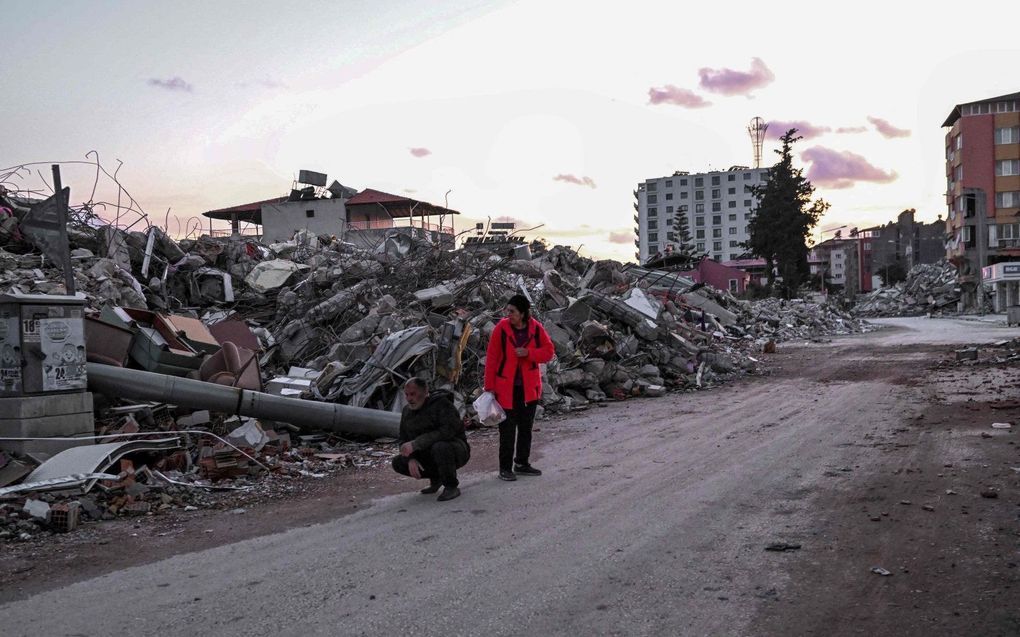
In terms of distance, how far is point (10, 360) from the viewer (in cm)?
682

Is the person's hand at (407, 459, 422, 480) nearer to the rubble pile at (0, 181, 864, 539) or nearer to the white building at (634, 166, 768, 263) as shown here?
the rubble pile at (0, 181, 864, 539)

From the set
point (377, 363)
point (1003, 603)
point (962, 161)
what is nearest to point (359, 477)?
point (377, 363)

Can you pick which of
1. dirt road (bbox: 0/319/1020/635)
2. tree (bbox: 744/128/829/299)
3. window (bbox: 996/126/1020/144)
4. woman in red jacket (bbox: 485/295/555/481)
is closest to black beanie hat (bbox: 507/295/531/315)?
woman in red jacket (bbox: 485/295/555/481)

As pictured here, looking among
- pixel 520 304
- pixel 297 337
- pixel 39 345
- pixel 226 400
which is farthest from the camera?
pixel 297 337

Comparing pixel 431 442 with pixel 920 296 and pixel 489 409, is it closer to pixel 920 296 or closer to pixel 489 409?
pixel 489 409

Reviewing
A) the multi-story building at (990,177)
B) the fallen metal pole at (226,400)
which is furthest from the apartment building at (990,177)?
the fallen metal pole at (226,400)

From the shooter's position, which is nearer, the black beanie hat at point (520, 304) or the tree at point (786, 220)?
the black beanie hat at point (520, 304)

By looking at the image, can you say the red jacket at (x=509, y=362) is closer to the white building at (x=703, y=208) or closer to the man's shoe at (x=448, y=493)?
the man's shoe at (x=448, y=493)

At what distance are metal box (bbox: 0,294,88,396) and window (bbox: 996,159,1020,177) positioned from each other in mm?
74278

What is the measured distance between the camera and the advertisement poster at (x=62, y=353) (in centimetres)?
698

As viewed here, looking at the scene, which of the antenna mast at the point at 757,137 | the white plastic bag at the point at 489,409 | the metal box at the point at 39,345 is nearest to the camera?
the white plastic bag at the point at 489,409

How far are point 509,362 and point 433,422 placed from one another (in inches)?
40.2

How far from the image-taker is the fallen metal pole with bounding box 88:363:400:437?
26.2ft

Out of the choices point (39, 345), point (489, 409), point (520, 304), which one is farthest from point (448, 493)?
point (39, 345)
